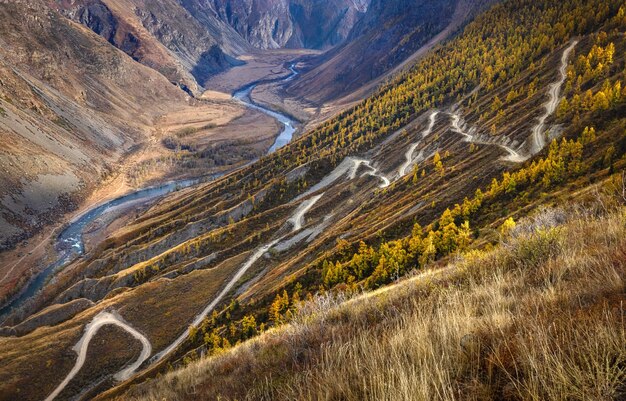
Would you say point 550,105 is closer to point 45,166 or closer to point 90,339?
point 90,339

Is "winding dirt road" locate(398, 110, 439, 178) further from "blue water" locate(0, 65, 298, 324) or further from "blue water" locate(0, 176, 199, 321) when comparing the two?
"blue water" locate(0, 176, 199, 321)

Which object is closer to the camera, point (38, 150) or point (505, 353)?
point (505, 353)

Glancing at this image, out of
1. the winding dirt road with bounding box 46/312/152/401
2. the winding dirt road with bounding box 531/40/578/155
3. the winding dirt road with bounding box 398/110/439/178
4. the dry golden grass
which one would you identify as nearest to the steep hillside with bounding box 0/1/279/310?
the winding dirt road with bounding box 46/312/152/401

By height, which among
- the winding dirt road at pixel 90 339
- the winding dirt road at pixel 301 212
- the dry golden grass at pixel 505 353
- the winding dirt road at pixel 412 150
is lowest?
the dry golden grass at pixel 505 353

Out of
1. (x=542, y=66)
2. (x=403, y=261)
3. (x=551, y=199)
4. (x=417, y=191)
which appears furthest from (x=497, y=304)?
(x=542, y=66)

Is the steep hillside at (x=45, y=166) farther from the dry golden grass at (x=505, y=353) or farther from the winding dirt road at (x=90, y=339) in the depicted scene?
the dry golden grass at (x=505, y=353)

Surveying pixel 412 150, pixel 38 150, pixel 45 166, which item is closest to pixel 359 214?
pixel 412 150

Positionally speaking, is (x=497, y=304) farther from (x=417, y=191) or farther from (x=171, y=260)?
(x=171, y=260)

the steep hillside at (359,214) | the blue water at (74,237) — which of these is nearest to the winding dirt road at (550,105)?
the steep hillside at (359,214)
